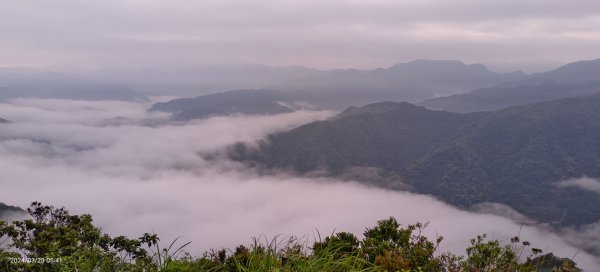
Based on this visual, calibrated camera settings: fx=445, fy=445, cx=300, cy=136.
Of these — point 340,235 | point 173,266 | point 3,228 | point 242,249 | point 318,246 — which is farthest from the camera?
point 3,228

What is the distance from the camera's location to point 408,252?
850 cm

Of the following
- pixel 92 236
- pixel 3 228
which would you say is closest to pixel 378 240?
pixel 92 236

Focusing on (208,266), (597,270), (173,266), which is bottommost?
(597,270)

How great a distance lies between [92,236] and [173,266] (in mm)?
9601

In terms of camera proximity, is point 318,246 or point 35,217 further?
point 35,217

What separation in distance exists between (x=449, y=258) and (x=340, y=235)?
2334mm

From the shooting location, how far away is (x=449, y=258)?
7.27 meters

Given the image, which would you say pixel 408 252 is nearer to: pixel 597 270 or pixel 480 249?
pixel 480 249

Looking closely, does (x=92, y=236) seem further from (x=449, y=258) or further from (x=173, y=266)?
(x=449, y=258)

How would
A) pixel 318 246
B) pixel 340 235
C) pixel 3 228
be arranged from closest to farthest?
pixel 318 246
pixel 340 235
pixel 3 228

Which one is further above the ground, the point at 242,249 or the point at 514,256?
the point at 242,249

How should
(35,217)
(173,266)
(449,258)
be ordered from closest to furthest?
1. (173,266)
2. (449,258)
3. (35,217)

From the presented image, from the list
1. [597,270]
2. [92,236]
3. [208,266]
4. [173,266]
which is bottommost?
[597,270]

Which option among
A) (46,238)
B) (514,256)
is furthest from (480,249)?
(46,238)
